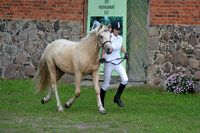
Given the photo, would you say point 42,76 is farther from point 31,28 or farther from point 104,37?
point 31,28

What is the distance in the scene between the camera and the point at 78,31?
15.7 m

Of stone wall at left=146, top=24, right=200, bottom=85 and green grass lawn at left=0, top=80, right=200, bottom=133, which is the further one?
stone wall at left=146, top=24, right=200, bottom=85

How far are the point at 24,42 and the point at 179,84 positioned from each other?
573cm

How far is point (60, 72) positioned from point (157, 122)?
3.01 metres

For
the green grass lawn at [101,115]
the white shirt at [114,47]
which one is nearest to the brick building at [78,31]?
the green grass lawn at [101,115]

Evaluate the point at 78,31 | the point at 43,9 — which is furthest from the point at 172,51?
the point at 43,9

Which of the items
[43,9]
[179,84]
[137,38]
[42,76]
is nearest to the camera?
[42,76]

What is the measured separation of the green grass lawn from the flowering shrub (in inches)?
10.1

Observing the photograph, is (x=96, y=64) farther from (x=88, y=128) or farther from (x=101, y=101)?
(x=88, y=128)

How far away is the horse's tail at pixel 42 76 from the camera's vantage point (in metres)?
11.1

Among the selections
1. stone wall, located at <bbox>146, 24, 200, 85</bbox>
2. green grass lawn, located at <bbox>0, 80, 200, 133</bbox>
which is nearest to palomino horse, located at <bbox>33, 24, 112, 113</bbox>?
green grass lawn, located at <bbox>0, 80, 200, 133</bbox>

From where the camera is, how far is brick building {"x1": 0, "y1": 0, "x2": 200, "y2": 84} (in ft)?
47.5

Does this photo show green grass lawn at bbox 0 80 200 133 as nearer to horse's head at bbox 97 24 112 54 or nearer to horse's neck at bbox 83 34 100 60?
horse's neck at bbox 83 34 100 60

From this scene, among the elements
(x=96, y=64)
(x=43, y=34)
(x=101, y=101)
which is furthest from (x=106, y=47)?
(x=43, y=34)
